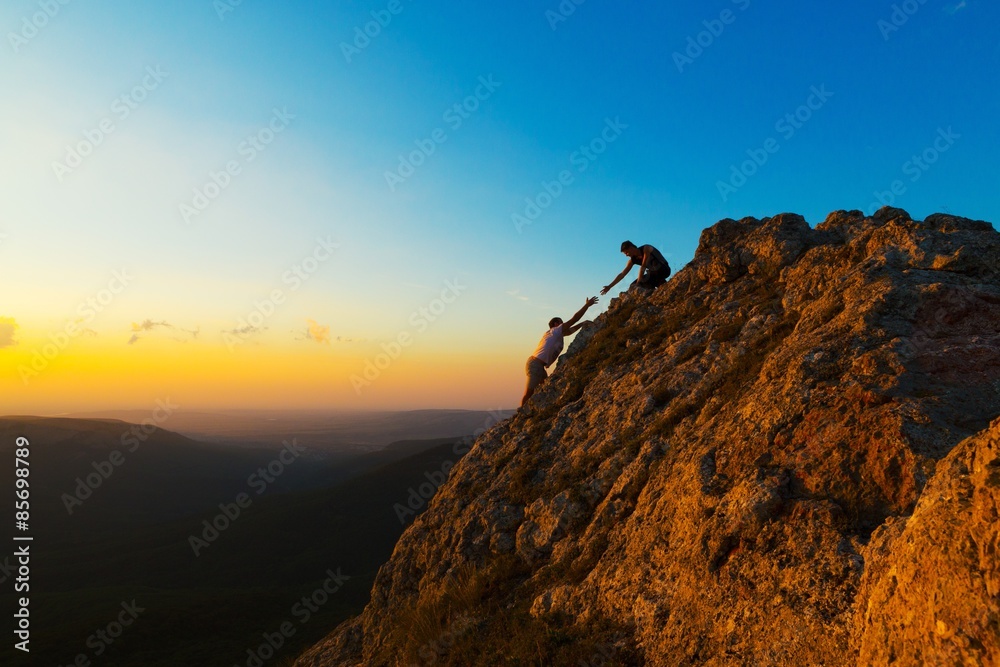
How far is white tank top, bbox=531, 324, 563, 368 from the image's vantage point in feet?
63.5

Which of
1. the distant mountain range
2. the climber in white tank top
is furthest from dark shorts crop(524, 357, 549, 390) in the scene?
the distant mountain range

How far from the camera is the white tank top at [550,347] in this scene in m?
19.4

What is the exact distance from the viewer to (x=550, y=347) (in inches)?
768

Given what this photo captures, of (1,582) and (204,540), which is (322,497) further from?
(1,582)

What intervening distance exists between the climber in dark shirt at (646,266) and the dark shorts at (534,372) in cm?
366

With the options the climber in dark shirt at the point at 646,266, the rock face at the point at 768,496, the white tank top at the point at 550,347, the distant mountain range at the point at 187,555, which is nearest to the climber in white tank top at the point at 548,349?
the white tank top at the point at 550,347

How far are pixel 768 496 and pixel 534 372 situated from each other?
41.0ft

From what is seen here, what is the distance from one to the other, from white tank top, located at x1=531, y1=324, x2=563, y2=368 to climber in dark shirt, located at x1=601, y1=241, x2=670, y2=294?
234 cm

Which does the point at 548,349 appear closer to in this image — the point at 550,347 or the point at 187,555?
the point at 550,347

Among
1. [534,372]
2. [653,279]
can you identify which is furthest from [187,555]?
[653,279]

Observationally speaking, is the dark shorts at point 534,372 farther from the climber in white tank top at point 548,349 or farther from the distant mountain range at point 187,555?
the distant mountain range at point 187,555

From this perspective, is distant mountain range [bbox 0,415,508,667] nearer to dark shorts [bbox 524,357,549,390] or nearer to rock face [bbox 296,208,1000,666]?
dark shorts [bbox 524,357,549,390]

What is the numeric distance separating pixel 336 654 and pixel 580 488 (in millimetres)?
9617

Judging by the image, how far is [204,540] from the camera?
9406cm
